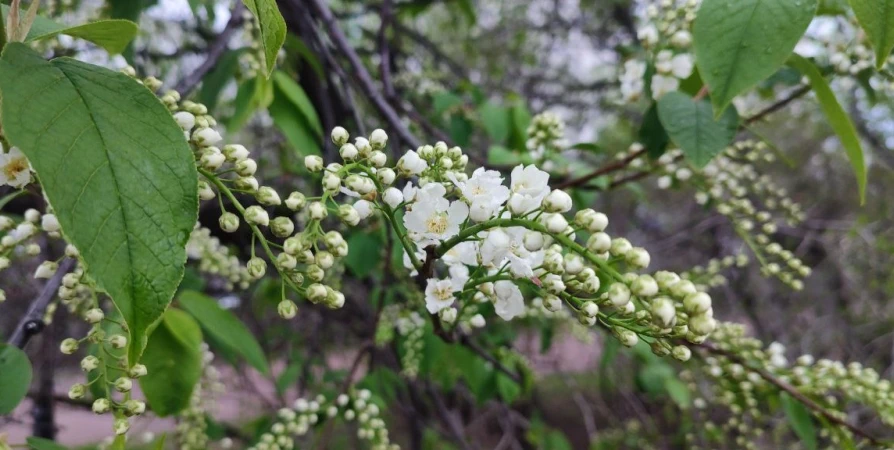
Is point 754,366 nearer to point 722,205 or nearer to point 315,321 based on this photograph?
point 722,205

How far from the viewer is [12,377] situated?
3.80 feet

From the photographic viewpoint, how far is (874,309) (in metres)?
4.79

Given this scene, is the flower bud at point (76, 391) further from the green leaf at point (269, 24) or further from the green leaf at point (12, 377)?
the green leaf at point (269, 24)

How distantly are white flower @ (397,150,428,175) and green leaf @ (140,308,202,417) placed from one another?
2.73ft

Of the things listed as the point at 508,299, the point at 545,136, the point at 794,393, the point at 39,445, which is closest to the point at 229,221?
the point at 508,299

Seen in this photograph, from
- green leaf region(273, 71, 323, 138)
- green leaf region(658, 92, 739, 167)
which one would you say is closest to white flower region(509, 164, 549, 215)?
green leaf region(658, 92, 739, 167)

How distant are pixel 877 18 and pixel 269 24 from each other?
94cm

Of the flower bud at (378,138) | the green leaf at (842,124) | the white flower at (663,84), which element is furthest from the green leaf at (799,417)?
the flower bud at (378,138)

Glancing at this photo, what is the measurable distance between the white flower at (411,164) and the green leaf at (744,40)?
0.48 metres

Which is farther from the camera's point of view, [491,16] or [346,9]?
[491,16]

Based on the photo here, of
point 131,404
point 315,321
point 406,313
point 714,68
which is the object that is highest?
point 714,68

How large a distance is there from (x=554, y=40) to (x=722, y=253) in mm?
2488

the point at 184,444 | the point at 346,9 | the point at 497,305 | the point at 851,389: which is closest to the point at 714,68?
the point at 497,305

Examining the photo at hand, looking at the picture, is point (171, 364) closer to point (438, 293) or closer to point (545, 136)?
point (438, 293)
